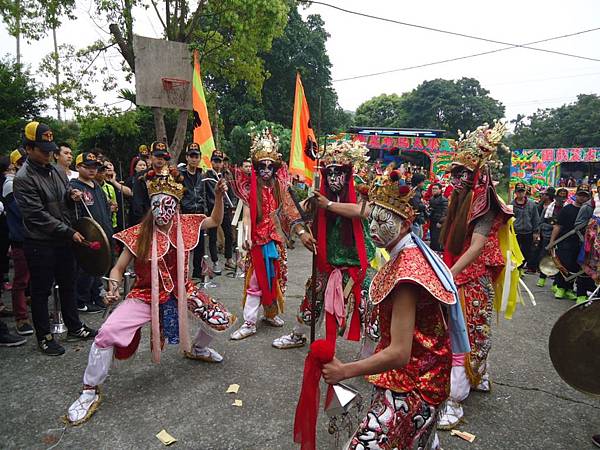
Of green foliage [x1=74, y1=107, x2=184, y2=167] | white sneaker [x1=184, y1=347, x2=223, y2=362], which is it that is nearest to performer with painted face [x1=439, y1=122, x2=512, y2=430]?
A: white sneaker [x1=184, y1=347, x2=223, y2=362]

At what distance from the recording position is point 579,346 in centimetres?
267

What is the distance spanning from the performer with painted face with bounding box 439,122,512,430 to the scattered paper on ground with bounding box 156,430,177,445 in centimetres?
213

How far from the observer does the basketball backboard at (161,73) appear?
8133 millimetres

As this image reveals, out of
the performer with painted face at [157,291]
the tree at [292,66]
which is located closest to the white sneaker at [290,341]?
the performer with painted face at [157,291]

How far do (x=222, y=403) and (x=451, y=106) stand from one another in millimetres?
41978

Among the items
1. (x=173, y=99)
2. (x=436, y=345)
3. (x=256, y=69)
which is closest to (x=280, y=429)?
(x=436, y=345)

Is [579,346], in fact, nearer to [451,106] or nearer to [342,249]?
[342,249]

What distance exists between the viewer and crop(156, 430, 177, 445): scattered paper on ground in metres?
2.83

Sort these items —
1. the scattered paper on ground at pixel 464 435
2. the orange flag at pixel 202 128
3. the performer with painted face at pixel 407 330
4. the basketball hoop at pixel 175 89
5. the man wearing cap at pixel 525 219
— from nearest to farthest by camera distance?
the performer with painted face at pixel 407 330, the scattered paper on ground at pixel 464 435, the orange flag at pixel 202 128, the basketball hoop at pixel 175 89, the man wearing cap at pixel 525 219

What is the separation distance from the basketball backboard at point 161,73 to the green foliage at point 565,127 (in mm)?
38782

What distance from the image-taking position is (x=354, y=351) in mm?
4473

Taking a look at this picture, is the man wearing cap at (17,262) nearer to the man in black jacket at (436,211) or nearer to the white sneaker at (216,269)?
the white sneaker at (216,269)

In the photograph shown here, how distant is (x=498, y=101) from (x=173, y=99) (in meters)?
43.0

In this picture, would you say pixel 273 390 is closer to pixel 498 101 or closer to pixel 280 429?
pixel 280 429
